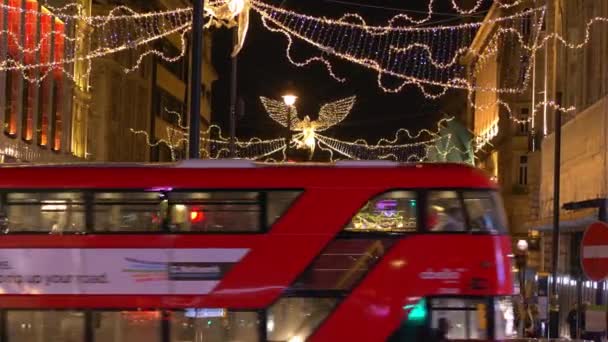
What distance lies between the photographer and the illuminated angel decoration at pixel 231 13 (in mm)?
24172

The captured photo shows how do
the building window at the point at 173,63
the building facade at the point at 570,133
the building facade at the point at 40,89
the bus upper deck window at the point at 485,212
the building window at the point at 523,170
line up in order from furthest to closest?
the building window at the point at 173,63, the building window at the point at 523,170, the building facade at the point at 40,89, the building facade at the point at 570,133, the bus upper deck window at the point at 485,212

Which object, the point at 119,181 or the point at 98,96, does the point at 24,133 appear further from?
the point at 119,181

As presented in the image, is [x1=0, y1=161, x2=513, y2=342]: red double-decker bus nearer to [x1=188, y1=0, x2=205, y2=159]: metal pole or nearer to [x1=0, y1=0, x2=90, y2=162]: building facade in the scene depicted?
[x1=188, y1=0, x2=205, y2=159]: metal pole

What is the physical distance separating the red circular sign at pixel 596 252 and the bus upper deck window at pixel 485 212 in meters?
2.33

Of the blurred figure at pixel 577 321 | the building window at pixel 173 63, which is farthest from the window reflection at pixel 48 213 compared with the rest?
the building window at pixel 173 63

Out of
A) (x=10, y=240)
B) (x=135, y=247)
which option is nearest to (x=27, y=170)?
(x=10, y=240)

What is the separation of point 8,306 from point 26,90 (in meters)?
27.0

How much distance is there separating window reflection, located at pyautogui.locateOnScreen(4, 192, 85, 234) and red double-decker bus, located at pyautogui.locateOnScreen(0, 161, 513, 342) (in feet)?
0.05

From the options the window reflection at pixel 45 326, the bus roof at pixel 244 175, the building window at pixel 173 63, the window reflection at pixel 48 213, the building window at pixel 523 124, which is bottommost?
the window reflection at pixel 45 326

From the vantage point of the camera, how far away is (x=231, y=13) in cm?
2428

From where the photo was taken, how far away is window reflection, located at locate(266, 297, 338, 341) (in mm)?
14828

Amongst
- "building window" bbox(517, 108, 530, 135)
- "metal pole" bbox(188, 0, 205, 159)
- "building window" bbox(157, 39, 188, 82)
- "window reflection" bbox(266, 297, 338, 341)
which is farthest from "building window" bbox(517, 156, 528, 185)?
"window reflection" bbox(266, 297, 338, 341)

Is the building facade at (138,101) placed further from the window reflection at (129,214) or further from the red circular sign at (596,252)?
the window reflection at (129,214)

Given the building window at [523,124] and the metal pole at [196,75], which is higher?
the building window at [523,124]
